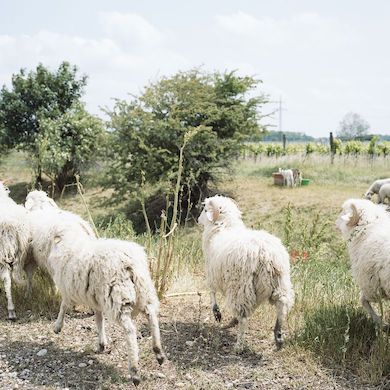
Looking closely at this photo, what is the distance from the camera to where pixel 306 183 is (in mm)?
23547

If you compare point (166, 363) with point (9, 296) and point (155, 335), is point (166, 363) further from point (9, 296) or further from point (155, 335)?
point (9, 296)

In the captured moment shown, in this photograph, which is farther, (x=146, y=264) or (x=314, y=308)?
(x=314, y=308)

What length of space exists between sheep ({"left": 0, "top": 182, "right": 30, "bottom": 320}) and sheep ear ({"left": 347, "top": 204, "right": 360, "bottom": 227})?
3798 millimetres

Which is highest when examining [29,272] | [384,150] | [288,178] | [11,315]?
[384,150]

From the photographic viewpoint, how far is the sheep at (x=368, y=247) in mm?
4652

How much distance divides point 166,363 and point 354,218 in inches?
98.7

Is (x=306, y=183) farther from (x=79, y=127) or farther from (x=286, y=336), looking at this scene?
(x=286, y=336)

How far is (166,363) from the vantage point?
4453 mm

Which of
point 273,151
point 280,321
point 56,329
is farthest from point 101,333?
point 273,151

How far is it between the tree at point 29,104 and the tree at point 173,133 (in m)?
7.76

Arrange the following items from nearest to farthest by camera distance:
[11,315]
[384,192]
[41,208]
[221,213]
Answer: [11,315], [221,213], [41,208], [384,192]

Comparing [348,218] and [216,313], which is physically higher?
[348,218]

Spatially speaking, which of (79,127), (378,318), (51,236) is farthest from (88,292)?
(79,127)

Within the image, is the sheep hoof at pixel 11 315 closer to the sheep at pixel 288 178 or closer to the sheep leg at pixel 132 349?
the sheep leg at pixel 132 349
